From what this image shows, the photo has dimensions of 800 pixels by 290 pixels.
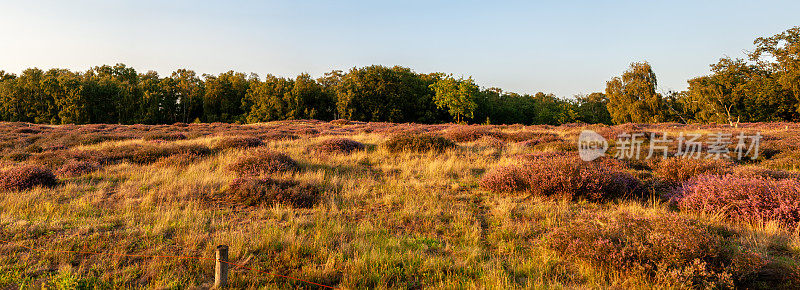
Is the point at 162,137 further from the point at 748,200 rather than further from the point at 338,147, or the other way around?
the point at 748,200

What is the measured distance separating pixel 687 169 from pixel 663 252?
5549mm

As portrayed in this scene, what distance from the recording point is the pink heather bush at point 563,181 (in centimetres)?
636

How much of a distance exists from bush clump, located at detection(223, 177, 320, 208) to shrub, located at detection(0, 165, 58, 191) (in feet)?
13.8

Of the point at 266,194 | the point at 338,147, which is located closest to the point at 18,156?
the point at 338,147

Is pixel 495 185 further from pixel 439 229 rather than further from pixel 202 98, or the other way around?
pixel 202 98

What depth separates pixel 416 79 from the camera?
207 feet

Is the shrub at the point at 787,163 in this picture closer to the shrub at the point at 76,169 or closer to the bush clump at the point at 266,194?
the bush clump at the point at 266,194

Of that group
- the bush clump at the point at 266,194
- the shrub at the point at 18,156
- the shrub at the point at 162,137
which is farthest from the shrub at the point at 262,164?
the shrub at the point at 162,137

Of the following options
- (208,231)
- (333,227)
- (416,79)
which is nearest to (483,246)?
(333,227)

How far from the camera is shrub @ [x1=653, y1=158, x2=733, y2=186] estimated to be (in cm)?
739

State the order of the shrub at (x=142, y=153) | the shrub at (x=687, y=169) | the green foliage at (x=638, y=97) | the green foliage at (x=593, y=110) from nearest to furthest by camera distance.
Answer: the shrub at (x=687, y=169) → the shrub at (x=142, y=153) → the green foliage at (x=638, y=97) → the green foliage at (x=593, y=110)

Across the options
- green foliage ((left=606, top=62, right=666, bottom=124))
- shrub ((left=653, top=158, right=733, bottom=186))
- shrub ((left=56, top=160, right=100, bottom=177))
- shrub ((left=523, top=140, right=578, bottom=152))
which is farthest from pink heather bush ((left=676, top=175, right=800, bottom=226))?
green foliage ((left=606, top=62, right=666, bottom=124))

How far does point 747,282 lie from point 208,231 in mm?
6201

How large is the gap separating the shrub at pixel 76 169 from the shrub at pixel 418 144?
837 centimetres
